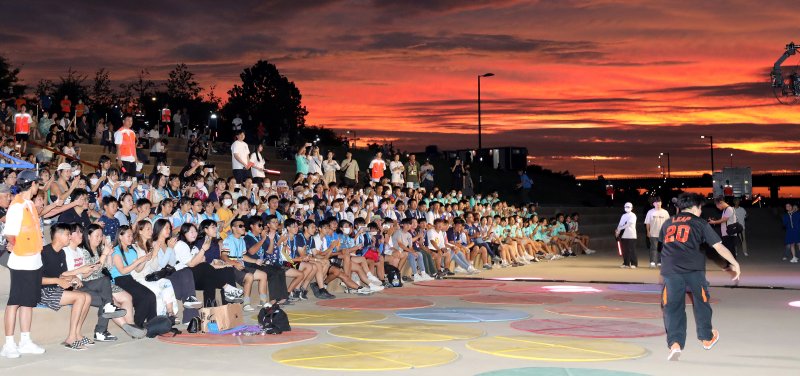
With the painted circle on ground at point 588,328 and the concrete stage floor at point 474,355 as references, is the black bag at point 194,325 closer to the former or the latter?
the concrete stage floor at point 474,355

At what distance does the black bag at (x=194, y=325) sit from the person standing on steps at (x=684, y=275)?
5.51 meters

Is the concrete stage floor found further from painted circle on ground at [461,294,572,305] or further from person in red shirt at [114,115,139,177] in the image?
person in red shirt at [114,115,139,177]

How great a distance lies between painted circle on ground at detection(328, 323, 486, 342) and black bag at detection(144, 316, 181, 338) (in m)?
1.95

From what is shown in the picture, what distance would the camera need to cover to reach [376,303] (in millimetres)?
14039

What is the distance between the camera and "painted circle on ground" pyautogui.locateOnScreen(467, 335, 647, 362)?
8828 millimetres

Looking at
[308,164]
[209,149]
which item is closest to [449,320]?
[308,164]

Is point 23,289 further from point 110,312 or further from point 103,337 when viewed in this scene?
point 103,337

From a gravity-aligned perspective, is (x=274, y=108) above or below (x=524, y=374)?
above

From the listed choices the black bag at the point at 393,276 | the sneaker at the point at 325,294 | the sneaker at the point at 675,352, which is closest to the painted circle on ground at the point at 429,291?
the black bag at the point at 393,276

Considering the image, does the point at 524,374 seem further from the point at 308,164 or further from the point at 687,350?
the point at 308,164

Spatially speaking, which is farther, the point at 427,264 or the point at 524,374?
the point at 427,264

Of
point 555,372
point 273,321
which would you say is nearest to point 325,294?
point 273,321

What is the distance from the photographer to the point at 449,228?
21266mm

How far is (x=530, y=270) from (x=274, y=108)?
59200 mm
